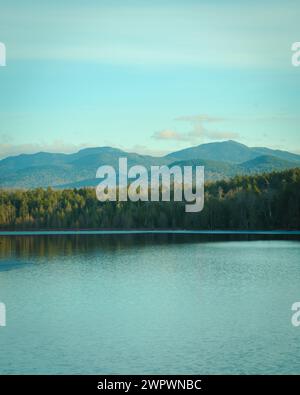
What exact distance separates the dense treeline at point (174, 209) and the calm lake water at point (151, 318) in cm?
Answer: 7239

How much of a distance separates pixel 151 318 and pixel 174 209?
113941 mm

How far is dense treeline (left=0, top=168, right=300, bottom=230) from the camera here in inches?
5020

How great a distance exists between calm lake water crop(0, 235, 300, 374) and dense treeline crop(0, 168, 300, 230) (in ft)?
237

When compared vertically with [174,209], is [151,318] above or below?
below

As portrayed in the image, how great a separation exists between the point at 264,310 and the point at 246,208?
99.1 meters

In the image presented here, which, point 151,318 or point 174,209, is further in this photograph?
point 174,209

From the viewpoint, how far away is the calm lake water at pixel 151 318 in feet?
77.7

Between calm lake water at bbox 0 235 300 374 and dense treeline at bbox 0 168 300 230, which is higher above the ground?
dense treeline at bbox 0 168 300 230

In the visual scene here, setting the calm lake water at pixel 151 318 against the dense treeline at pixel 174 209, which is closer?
the calm lake water at pixel 151 318

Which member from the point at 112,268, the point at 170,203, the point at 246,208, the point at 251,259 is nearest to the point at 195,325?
the point at 112,268

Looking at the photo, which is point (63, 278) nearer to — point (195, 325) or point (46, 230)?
point (195, 325)

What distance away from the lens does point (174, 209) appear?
144875 mm
